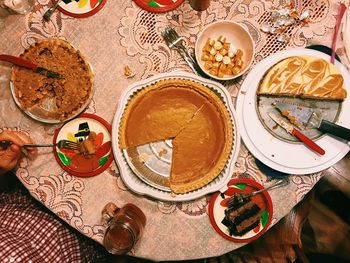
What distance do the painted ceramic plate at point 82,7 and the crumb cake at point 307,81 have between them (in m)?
1.05

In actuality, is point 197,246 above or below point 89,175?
below

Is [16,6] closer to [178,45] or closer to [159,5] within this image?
[159,5]

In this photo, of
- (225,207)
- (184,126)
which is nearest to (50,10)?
(184,126)

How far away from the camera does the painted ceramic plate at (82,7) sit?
2082 millimetres

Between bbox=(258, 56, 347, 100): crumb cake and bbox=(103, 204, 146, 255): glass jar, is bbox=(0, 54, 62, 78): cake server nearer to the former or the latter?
bbox=(103, 204, 146, 255): glass jar

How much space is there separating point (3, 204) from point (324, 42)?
7.52ft

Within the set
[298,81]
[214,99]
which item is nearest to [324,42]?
[298,81]

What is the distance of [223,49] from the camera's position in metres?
2.08

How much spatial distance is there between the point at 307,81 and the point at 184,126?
0.75m

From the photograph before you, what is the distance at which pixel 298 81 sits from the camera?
2.04m

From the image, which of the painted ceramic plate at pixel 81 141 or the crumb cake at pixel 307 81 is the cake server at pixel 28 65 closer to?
the painted ceramic plate at pixel 81 141

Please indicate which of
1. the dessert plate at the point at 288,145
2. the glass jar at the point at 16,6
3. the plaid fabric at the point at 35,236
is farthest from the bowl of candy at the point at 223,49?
the plaid fabric at the point at 35,236

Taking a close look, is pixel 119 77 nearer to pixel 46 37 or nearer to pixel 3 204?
pixel 46 37

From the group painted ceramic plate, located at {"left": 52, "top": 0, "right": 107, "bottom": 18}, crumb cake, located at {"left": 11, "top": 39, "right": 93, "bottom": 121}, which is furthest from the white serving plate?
painted ceramic plate, located at {"left": 52, "top": 0, "right": 107, "bottom": 18}
